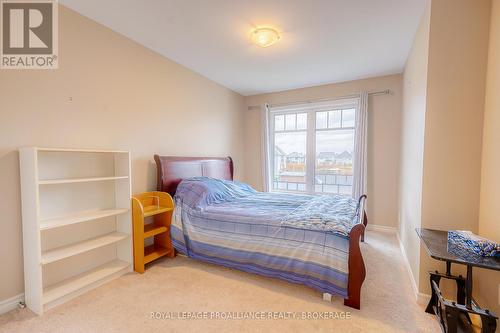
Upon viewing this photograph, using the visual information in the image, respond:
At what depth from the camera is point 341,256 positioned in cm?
187

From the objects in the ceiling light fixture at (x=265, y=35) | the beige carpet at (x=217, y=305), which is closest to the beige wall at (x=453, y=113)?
the beige carpet at (x=217, y=305)

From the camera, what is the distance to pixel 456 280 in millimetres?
1687

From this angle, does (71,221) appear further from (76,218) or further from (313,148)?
(313,148)

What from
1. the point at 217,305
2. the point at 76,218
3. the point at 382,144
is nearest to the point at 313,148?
the point at 382,144

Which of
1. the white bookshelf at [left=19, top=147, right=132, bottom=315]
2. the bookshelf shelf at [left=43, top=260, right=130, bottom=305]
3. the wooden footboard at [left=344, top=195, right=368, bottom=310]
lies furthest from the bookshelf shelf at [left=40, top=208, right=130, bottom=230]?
the wooden footboard at [left=344, top=195, right=368, bottom=310]

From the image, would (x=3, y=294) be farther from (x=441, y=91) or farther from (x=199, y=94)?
(x=441, y=91)

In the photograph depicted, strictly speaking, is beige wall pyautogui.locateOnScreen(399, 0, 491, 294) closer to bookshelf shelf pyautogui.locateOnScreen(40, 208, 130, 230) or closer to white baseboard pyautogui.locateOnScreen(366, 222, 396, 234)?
white baseboard pyautogui.locateOnScreen(366, 222, 396, 234)

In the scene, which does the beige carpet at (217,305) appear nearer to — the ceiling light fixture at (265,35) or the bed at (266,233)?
the bed at (266,233)

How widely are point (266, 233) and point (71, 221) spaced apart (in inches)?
70.0

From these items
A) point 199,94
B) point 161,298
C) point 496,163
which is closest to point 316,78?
point 199,94

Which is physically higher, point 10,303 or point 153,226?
point 153,226

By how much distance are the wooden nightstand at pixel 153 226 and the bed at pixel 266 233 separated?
108mm

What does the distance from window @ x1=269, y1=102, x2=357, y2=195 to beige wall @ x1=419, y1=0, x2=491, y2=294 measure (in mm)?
2365

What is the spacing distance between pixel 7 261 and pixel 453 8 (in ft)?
13.5
